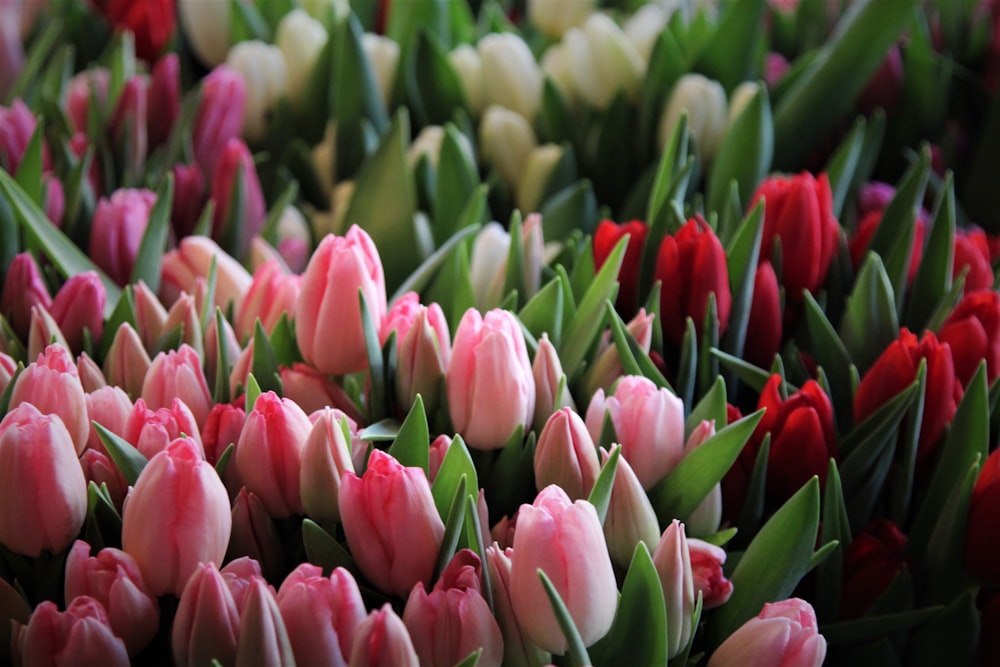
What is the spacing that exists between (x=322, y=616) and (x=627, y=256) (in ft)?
1.10

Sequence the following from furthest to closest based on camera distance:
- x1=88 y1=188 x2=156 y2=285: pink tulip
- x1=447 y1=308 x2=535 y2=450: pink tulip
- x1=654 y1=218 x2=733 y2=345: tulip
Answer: x1=88 y1=188 x2=156 y2=285: pink tulip
x1=654 y1=218 x2=733 y2=345: tulip
x1=447 y1=308 x2=535 y2=450: pink tulip

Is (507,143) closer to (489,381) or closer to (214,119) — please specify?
(214,119)

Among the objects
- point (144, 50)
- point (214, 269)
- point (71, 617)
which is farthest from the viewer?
point (144, 50)

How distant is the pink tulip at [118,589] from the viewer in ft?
1.44

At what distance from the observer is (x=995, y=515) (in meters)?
0.54

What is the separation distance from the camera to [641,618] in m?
0.44

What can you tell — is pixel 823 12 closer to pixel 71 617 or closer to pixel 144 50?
pixel 144 50

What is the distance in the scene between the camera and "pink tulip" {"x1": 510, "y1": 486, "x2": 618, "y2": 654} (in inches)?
16.8

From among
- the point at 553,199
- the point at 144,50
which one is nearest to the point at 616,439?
the point at 553,199

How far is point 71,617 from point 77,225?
1.42 ft

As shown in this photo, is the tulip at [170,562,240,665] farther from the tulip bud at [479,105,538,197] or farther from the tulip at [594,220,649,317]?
the tulip bud at [479,105,538,197]

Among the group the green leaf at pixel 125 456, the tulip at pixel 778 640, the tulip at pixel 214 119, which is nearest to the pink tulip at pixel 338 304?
the green leaf at pixel 125 456

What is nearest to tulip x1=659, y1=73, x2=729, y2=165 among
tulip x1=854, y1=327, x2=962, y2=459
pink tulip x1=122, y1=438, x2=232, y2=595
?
tulip x1=854, y1=327, x2=962, y2=459

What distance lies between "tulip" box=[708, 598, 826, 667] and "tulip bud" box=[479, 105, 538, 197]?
0.51m
